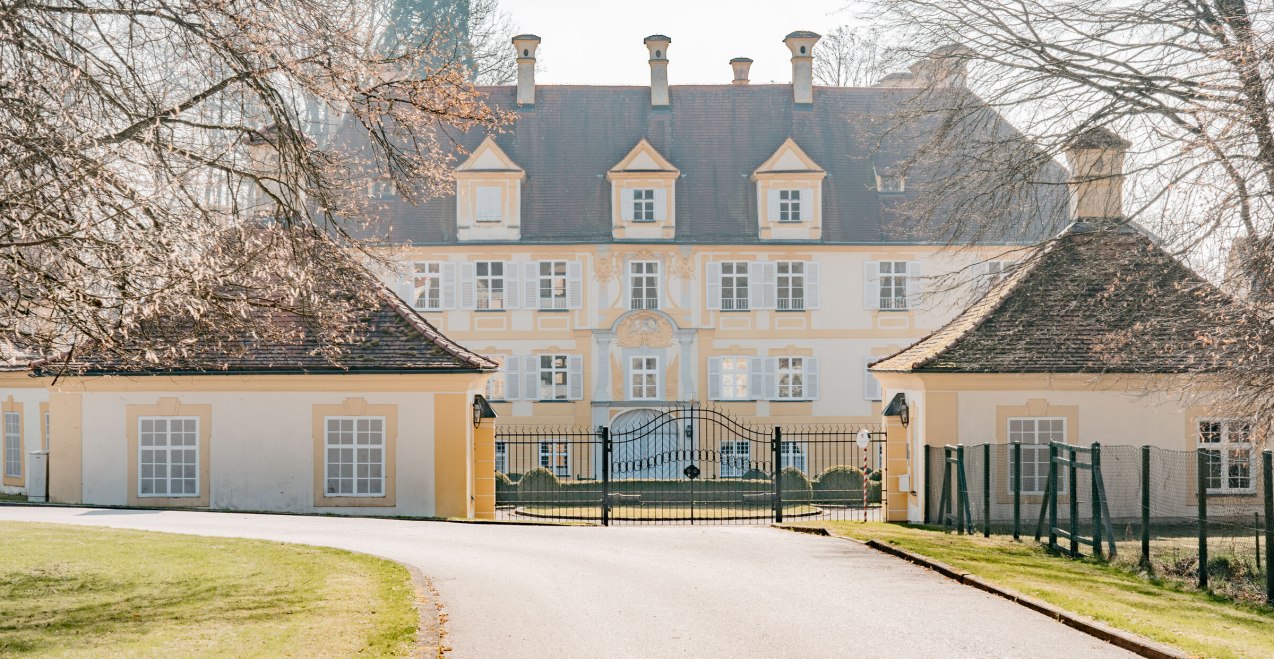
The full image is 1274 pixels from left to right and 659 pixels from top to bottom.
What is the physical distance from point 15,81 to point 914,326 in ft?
114

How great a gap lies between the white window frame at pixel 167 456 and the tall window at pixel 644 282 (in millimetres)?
18294

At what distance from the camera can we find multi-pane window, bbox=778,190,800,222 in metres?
41.3

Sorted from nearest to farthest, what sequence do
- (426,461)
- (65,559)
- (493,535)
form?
(65,559) → (493,535) → (426,461)

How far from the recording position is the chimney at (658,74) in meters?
44.0

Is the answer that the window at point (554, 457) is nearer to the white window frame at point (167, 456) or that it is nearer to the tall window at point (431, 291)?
the tall window at point (431, 291)

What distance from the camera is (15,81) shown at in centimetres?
1026

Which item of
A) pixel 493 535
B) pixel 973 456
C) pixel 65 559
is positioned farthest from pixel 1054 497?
pixel 65 559

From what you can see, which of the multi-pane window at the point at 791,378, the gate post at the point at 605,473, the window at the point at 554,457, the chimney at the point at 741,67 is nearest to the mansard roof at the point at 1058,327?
the gate post at the point at 605,473

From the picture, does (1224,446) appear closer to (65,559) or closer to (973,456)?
(973,456)

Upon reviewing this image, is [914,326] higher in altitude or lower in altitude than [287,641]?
higher

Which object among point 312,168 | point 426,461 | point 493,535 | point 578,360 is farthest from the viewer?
point 578,360

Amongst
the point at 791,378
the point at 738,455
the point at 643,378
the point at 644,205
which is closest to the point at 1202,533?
the point at 738,455

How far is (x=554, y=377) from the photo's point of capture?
4116cm

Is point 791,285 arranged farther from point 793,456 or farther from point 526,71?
point 526,71
